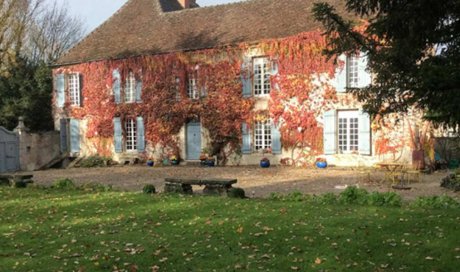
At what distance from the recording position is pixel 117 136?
24.2 meters

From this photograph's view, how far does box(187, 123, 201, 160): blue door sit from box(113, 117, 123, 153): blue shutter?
3.88m

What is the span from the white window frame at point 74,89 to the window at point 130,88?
2954 millimetres

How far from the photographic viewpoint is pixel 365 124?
61.0ft

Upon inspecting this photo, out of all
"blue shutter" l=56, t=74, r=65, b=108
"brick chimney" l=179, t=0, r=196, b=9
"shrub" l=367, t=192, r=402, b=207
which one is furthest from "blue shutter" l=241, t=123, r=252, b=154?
"shrub" l=367, t=192, r=402, b=207

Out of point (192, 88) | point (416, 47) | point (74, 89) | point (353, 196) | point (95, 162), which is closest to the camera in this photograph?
point (416, 47)

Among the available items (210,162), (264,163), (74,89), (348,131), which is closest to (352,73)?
(348,131)

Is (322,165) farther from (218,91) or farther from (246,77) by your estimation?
(218,91)

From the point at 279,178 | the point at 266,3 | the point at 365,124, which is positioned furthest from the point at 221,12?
the point at 279,178

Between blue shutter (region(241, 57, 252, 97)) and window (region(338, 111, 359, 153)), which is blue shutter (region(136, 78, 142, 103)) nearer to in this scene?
blue shutter (region(241, 57, 252, 97))

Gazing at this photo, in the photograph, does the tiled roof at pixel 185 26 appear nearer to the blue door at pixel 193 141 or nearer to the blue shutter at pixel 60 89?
the blue shutter at pixel 60 89

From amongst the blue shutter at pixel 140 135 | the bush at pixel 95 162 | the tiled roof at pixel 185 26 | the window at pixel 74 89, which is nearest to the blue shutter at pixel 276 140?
the tiled roof at pixel 185 26

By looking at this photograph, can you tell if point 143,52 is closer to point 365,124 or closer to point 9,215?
point 365,124

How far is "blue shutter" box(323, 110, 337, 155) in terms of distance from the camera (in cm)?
1928

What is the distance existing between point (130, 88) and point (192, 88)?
360 centimetres
